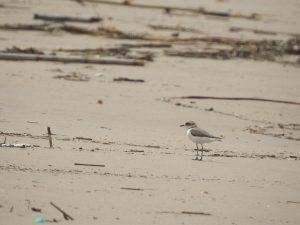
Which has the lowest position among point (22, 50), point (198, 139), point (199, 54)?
point (199, 54)

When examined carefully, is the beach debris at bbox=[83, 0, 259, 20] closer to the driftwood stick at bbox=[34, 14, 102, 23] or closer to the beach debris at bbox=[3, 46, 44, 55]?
the driftwood stick at bbox=[34, 14, 102, 23]

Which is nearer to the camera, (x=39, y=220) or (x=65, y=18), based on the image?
(x=39, y=220)

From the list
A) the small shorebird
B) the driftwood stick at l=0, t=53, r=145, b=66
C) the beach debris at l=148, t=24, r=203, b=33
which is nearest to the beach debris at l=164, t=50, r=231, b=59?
the driftwood stick at l=0, t=53, r=145, b=66

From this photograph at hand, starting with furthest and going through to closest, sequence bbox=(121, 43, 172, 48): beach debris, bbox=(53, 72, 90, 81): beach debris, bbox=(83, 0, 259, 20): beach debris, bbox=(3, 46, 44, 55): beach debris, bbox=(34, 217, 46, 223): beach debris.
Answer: bbox=(83, 0, 259, 20): beach debris < bbox=(121, 43, 172, 48): beach debris < bbox=(3, 46, 44, 55): beach debris < bbox=(53, 72, 90, 81): beach debris < bbox=(34, 217, 46, 223): beach debris

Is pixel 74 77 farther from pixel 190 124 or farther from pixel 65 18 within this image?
pixel 65 18

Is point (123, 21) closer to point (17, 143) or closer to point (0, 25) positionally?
point (0, 25)

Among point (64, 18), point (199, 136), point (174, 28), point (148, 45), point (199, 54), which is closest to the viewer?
point (199, 136)

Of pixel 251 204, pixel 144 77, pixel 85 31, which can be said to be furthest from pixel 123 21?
pixel 251 204

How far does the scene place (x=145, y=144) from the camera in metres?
9.34

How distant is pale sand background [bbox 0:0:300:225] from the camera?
6.82m

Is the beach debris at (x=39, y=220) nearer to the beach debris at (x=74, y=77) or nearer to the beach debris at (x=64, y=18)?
the beach debris at (x=74, y=77)

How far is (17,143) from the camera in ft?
28.4

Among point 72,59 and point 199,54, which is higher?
point 72,59

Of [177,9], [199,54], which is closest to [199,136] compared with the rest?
[199,54]
